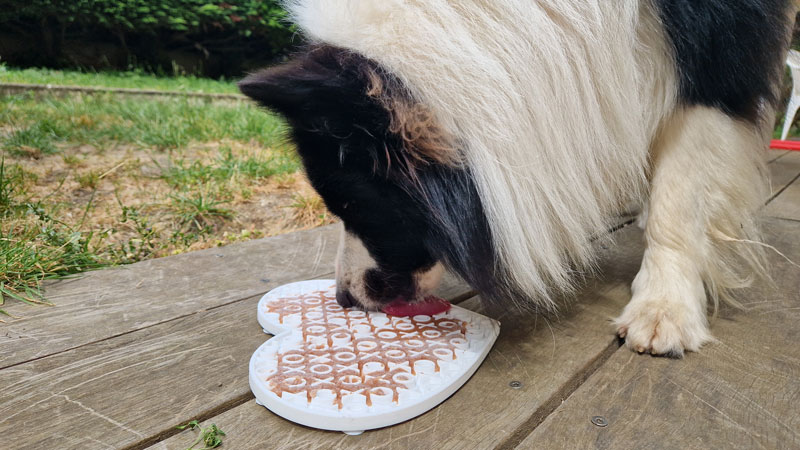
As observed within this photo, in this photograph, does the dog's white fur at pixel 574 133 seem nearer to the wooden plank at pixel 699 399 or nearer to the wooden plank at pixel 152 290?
the wooden plank at pixel 699 399

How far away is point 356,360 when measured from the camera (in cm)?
120

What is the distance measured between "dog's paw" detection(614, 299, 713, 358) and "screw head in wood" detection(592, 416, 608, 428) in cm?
34

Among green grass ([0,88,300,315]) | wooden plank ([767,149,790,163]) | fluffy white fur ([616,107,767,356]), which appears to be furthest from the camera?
wooden plank ([767,149,790,163])

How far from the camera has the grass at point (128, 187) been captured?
1.90 m

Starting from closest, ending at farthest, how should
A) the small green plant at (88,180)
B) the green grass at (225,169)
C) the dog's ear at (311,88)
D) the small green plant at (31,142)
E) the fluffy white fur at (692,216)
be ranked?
1. the dog's ear at (311,88)
2. the fluffy white fur at (692,216)
3. the small green plant at (88,180)
4. the green grass at (225,169)
5. the small green plant at (31,142)

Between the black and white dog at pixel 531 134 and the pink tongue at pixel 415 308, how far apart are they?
43mm

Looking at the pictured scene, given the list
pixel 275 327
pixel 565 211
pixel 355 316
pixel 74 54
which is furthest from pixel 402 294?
pixel 74 54

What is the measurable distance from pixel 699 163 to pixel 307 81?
109 centimetres

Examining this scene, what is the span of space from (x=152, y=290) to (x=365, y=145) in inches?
37.7

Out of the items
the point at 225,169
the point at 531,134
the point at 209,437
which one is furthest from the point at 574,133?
the point at 225,169

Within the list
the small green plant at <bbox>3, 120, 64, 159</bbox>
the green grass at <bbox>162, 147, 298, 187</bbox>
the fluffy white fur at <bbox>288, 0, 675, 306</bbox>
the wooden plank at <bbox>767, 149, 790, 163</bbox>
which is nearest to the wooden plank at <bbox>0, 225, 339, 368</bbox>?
the fluffy white fur at <bbox>288, 0, 675, 306</bbox>

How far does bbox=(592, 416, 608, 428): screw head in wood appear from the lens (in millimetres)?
1026

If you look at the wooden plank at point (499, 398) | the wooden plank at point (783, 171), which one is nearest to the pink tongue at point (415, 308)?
the wooden plank at point (499, 398)

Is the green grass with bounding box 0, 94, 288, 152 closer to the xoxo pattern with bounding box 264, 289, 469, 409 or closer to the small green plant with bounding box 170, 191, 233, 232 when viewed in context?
the small green plant with bounding box 170, 191, 233, 232
